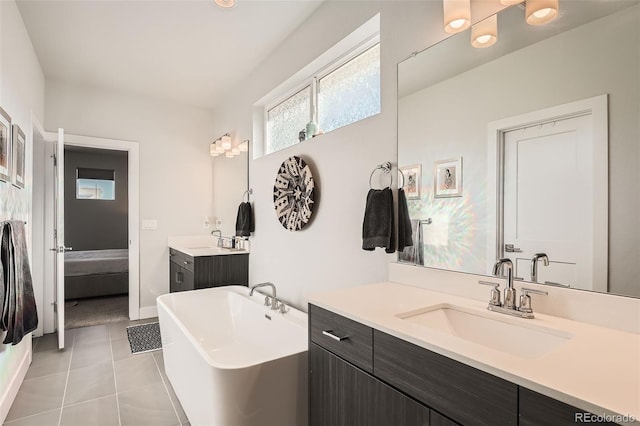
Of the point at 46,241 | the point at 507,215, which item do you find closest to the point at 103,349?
the point at 46,241

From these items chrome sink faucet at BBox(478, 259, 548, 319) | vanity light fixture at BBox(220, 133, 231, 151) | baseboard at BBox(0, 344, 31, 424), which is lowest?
baseboard at BBox(0, 344, 31, 424)

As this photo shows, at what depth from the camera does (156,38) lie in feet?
9.20

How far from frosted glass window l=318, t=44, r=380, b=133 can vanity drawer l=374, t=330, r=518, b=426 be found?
151cm

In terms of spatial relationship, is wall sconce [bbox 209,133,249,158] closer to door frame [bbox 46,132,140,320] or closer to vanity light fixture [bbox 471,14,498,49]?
door frame [bbox 46,132,140,320]

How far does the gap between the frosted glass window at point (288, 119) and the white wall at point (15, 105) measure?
193 cm

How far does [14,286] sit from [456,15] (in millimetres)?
2740

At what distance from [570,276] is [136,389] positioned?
2.73 meters

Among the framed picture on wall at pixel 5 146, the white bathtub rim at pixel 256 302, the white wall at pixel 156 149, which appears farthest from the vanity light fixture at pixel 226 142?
the framed picture on wall at pixel 5 146

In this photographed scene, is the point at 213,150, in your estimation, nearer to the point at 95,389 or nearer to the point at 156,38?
the point at 156,38

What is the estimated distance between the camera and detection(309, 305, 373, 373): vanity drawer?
1.15m

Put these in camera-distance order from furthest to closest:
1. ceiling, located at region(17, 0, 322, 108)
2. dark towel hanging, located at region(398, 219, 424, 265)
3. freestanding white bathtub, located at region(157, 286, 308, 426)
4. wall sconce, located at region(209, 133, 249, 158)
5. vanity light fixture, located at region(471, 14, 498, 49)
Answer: wall sconce, located at region(209, 133, 249, 158) < ceiling, located at region(17, 0, 322, 108) < dark towel hanging, located at region(398, 219, 424, 265) < freestanding white bathtub, located at region(157, 286, 308, 426) < vanity light fixture, located at region(471, 14, 498, 49)

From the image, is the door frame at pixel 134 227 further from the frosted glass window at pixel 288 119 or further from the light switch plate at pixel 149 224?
the frosted glass window at pixel 288 119

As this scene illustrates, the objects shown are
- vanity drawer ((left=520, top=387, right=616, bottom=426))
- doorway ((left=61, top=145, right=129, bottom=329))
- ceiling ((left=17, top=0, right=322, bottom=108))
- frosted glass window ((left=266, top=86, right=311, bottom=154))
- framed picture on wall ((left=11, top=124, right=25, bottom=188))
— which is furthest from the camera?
doorway ((left=61, top=145, right=129, bottom=329))

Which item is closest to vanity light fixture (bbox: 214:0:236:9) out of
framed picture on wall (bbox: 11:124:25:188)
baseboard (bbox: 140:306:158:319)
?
framed picture on wall (bbox: 11:124:25:188)
